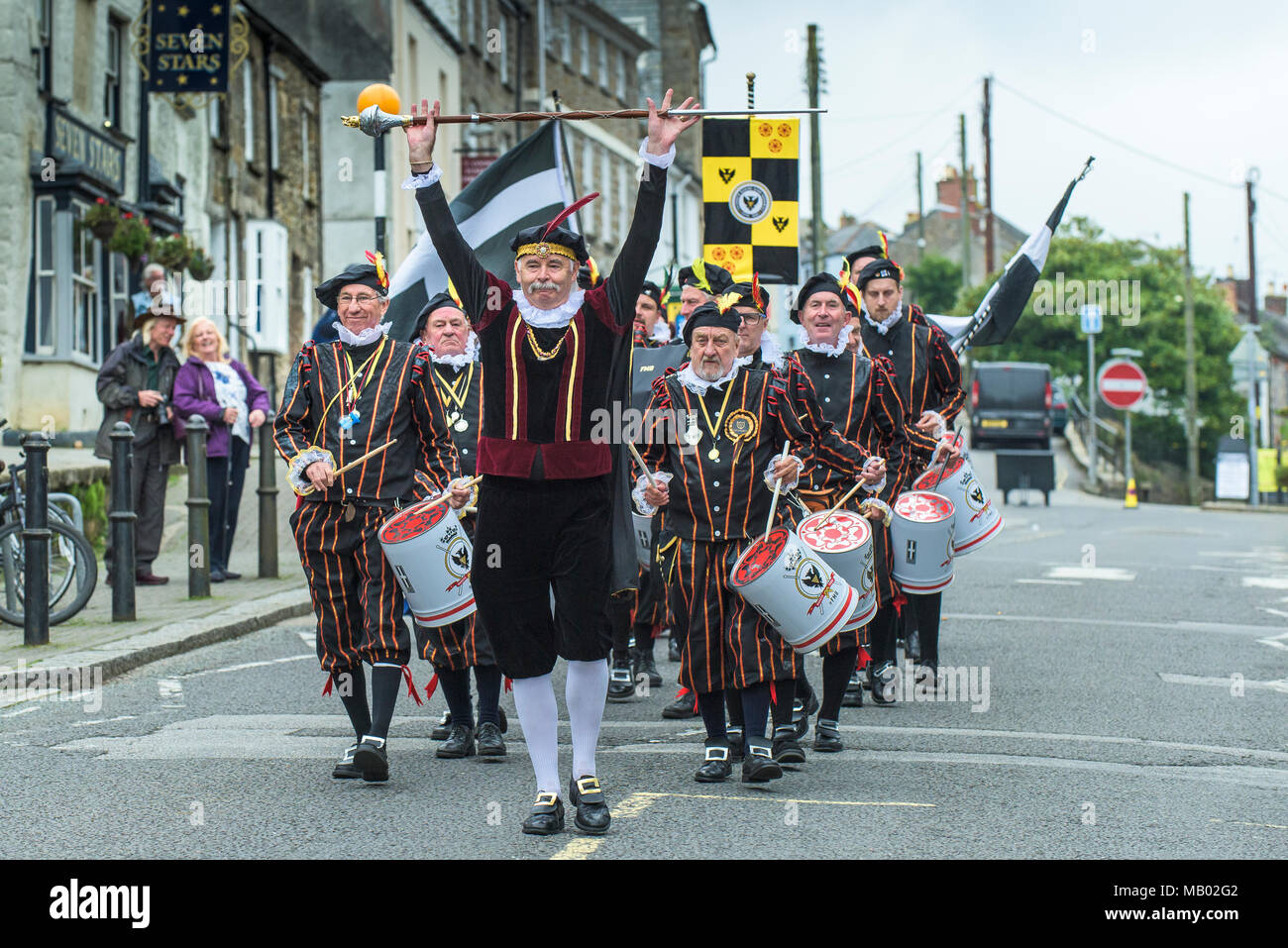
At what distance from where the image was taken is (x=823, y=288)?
25.4 feet

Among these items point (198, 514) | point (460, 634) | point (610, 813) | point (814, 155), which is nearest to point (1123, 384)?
point (814, 155)

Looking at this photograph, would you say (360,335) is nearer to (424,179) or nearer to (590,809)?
(424,179)

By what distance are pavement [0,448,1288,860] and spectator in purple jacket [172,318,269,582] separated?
236 centimetres

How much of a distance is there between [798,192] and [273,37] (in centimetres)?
2296

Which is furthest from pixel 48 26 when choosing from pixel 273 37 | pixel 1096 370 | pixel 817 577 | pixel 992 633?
pixel 1096 370

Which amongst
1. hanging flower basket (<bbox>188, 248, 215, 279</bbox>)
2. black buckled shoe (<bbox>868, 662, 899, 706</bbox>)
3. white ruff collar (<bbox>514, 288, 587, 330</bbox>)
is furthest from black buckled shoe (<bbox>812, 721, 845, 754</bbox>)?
hanging flower basket (<bbox>188, 248, 215, 279</bbox>)

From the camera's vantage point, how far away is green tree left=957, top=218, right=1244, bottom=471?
206ft

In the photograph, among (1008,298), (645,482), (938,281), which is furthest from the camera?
(938,281)

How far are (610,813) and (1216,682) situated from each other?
4.62 m

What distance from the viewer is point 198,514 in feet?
39.5

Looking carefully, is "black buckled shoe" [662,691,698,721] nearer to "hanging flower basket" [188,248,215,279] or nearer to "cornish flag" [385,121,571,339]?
"cornish flag" [385,121,571,339]

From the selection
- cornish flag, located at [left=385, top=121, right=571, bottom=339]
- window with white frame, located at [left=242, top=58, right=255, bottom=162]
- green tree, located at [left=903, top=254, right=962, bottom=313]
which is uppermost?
green tree, located at [left=903, top=254, right=962, bottom=313]

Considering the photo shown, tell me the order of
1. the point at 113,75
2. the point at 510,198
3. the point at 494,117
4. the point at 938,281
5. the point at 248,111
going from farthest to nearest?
the point at 938,281, the point at 248,111, the point at 113,75, the point at 510,198, the point at 494,117
